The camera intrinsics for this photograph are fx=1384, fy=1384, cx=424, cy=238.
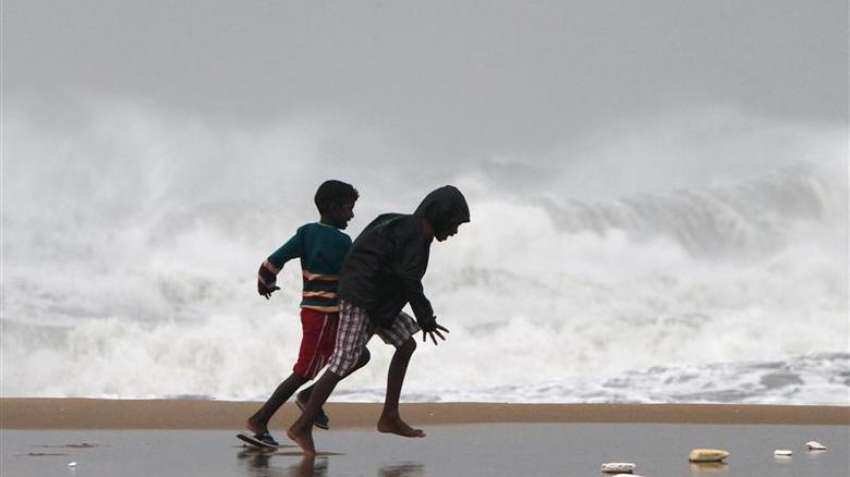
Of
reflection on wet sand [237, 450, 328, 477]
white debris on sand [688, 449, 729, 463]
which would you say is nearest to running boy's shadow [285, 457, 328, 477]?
reflection on wet sand [237, 450, 328, 477]

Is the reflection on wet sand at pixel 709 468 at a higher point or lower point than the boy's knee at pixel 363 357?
lower

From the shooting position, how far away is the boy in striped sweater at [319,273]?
768cm

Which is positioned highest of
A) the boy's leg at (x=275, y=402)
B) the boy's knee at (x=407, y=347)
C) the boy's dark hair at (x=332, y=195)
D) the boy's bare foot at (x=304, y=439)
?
the boy's dark hair at (x=332, y=195)

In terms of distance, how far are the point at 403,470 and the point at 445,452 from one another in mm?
1254

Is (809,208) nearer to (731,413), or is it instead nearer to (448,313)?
(448,313)

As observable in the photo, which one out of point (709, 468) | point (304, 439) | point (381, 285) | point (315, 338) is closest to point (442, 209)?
point (381, 285)

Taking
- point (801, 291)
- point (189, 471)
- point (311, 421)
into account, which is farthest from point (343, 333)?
point (801, 291)

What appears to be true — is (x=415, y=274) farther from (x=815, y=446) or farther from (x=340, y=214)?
(x=815, y=446)

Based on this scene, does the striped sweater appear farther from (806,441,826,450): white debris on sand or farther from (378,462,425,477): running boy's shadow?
(806,441,826,450): white debris on sand

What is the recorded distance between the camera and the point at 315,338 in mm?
7680

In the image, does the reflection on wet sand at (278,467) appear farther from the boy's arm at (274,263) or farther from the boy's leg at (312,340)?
the boy's arm at (274,263)

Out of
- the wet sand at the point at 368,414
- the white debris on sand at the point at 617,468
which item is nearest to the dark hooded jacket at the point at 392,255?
the white debris on sand at the point at 617,468

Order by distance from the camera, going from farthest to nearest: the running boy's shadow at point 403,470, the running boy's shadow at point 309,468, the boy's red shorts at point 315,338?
the boy's red shorts at point 315,338 → the running boy's shadow at point 403,470 → the running boy's shadow at point 309,468

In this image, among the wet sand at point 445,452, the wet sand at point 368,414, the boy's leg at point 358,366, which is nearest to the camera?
the wet sand at point 445,452
